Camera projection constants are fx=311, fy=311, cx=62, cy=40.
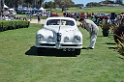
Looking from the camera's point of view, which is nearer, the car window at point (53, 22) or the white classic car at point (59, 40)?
the white classic car at point (59, 40)

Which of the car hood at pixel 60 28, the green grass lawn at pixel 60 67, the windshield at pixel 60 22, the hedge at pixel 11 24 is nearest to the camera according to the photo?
the green grass lawn at pixel 60 67

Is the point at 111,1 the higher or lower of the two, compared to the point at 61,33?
lower

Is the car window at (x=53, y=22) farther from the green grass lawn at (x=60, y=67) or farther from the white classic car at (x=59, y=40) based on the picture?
the green grass lawn at (x=60, y=67)

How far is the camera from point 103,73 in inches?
335

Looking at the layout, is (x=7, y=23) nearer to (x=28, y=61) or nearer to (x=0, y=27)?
(x=0, y=27)

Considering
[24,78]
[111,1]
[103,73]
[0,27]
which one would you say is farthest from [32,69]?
[111,1]

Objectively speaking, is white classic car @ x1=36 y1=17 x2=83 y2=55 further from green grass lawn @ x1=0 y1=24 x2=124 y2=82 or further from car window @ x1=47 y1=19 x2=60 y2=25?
car window @ x1=47 y1=19 x2=60 y2=25

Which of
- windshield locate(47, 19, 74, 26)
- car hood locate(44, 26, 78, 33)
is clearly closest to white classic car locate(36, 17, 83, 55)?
car hood locate(44, 26, 78, 33)

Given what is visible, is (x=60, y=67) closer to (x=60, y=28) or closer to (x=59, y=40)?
(x=59, y=40)

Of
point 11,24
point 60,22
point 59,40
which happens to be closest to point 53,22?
point 60,22

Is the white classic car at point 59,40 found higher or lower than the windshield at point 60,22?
lower

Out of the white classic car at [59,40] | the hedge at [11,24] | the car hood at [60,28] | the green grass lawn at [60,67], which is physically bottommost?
the hedge at [11,24]

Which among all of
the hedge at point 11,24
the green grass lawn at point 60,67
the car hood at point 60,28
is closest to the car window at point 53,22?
the car hood at point 60,28

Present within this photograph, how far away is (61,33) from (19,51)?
7.10 feet
